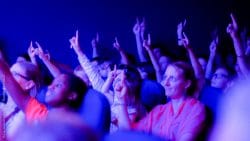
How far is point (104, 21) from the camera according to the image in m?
4.76

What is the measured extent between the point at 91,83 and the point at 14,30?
172 centimetres

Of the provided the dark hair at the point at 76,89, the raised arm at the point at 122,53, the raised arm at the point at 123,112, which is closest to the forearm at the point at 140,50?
the raised arm at the point at 122,53

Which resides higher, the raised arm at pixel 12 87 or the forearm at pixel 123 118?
the raised arm at pixel 12 87

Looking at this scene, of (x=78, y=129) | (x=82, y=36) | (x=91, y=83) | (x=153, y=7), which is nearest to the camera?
(x=78, y=129)

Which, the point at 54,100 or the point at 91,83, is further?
the point at 91,83

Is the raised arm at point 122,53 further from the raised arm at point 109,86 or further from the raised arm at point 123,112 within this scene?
the raised arm at point 123,112

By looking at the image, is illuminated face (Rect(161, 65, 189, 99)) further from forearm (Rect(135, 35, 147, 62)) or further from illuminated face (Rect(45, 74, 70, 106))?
forearm (Rect(135, 35, 147, 62))

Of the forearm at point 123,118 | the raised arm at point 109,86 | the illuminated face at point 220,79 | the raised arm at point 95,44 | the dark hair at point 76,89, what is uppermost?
the raised arm at point 95,44

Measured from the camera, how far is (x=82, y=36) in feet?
15.2

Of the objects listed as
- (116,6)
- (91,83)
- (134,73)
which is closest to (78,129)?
(134,73)

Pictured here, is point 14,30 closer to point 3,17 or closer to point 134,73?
point 3,17

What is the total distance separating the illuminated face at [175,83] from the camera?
2.19m

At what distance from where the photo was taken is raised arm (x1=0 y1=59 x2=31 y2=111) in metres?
2.03

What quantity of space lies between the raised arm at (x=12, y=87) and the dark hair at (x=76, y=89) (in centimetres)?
22
